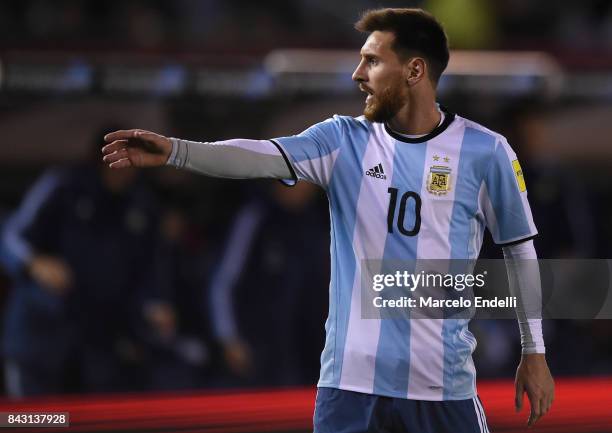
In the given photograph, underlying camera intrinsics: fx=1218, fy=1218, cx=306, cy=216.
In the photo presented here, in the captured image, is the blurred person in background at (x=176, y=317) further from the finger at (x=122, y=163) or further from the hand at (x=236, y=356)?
the finger at (x=122, y=163)

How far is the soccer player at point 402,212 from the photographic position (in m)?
3.30

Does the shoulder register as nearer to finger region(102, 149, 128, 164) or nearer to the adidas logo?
the adidas logo

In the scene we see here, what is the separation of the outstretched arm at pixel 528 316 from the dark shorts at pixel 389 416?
0.20 m

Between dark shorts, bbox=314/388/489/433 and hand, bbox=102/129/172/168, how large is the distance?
0.81 metres

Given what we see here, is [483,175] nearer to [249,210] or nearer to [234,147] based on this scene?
[234,147]

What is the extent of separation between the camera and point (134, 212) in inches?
262

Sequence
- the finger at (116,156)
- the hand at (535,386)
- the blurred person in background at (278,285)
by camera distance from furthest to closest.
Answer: the blurred person in background at (278,285) → the hand at (535,386) → the finger at (116,156)

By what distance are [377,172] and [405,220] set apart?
164mm

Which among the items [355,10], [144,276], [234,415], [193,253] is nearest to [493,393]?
[234,415]

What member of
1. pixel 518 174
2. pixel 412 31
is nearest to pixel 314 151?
pixel 412 31

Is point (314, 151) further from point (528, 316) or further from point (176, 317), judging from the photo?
point (176, 317)

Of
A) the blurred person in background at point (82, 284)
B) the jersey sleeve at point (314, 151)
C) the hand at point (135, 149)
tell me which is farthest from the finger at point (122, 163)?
the blurred person in background at point (82, 284)

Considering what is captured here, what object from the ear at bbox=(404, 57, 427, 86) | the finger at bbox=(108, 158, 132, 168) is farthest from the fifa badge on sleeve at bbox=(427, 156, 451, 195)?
the finger at bbox=(108, 158, 132, 168)

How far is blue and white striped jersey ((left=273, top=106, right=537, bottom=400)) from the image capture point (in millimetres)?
3320
